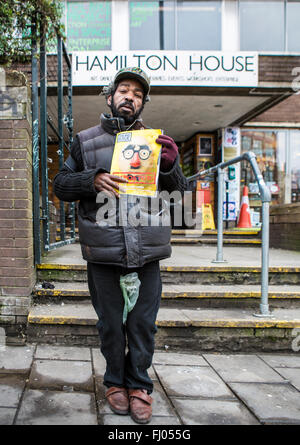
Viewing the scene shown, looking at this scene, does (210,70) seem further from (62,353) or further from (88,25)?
(62,353)

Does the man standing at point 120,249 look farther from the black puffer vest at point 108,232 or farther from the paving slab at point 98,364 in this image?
the paving slab at point 98,364

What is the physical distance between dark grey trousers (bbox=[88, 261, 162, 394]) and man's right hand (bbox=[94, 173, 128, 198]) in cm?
40

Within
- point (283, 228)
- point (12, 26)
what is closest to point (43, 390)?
point (12, 26)

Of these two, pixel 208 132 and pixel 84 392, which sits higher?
pixel 208 132

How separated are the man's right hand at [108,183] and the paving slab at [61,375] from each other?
118 cm

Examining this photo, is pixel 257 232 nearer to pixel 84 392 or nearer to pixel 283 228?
pixel 283 228

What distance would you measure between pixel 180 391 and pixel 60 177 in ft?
4.60

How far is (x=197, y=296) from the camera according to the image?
10.6 ft

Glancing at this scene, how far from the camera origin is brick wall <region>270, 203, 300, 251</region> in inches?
218

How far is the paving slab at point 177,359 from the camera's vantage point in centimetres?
260

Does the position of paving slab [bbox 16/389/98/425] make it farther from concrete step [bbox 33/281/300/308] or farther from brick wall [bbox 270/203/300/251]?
brick wall [bbox 270/203/300/251]

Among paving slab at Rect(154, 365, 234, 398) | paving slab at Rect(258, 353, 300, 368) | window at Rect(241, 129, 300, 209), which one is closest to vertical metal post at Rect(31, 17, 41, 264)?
paving slab at Rect(154, 365, 234, 398)

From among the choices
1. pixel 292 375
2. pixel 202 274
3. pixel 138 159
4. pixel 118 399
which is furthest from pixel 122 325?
pixel 202 274

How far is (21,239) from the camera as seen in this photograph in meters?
2.90
